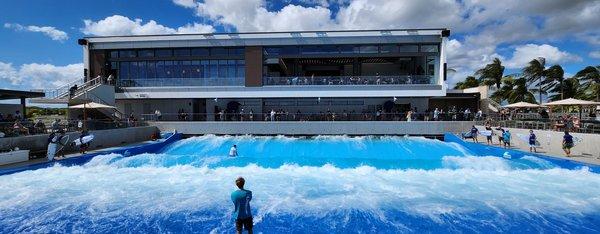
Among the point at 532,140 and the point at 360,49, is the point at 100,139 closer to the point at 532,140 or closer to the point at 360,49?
the point at 360,49

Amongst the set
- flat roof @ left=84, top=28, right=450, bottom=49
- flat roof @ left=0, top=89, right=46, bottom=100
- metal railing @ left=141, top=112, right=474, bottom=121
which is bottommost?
metal railing @ left=141, top=112, right=474, bottom=121

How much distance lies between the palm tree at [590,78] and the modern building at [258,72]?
16.1 meters

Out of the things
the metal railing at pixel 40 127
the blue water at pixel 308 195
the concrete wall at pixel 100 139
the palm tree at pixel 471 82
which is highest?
the palm tree at pixel 471 82

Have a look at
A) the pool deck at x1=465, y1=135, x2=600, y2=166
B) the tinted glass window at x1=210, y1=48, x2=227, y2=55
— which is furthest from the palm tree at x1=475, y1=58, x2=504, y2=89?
the tinted glass window at x1=210, y1=48, x2=227, y2=55

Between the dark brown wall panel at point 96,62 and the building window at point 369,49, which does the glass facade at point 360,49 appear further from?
the dark brown wall panel at point 96,62

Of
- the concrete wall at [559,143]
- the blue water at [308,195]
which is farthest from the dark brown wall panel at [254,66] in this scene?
the concrete wall at [559,143]

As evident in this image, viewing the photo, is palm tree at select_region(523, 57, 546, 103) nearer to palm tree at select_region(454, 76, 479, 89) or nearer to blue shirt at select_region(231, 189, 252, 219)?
palm tree at select_region(454, 76, 479, 89)

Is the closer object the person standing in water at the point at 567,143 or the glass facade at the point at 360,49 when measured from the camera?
the person standing in water at the point at 567,143

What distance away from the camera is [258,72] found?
31141 mm

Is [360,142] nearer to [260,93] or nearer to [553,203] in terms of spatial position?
[260,93]

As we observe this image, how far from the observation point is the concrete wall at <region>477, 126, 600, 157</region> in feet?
53.3

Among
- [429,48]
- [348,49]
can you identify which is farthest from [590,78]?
[348,49]

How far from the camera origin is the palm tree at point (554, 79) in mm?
39375

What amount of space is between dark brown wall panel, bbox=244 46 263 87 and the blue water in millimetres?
13991
